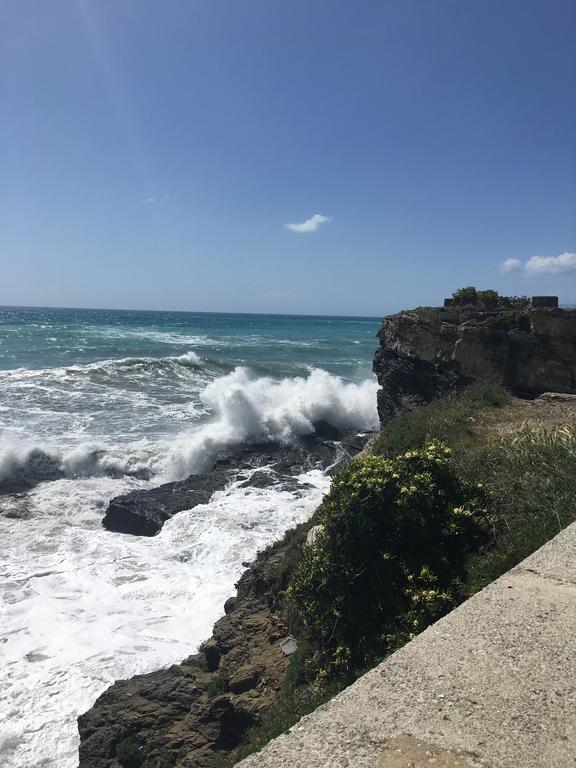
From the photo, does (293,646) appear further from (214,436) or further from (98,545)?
(214,436)

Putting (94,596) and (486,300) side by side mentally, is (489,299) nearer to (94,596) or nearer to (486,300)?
(486,300)

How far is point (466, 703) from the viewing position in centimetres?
232

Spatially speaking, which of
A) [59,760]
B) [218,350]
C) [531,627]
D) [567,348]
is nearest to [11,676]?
[59,760]

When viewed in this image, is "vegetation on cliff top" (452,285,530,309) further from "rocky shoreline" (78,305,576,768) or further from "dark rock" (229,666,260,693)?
"dark rock" (229,666,260,693)

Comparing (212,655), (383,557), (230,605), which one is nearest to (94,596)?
(230,605)

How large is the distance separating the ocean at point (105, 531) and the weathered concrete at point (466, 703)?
4533 millimetres

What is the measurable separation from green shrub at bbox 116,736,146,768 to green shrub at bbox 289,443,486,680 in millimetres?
1897

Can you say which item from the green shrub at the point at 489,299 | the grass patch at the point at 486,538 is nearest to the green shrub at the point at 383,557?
the grass patch at the point at 486,538

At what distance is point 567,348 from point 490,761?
12081 mm

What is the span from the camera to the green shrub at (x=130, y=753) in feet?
16.3

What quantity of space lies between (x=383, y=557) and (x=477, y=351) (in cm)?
954

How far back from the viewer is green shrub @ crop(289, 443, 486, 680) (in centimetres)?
471

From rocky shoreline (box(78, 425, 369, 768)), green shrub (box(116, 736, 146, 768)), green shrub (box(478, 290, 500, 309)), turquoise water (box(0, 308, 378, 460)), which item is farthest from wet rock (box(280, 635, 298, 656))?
turquoise water (box(0, 308, 378, 460))

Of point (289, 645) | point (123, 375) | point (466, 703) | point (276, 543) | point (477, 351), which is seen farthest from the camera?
point (123, 375)
